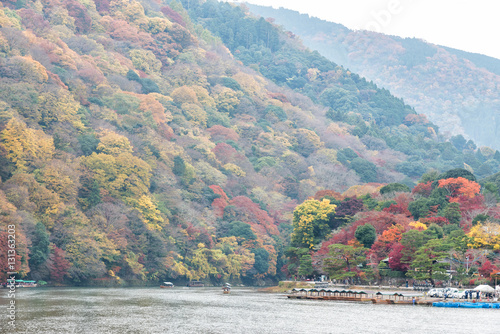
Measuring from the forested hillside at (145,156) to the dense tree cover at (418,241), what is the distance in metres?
20.2

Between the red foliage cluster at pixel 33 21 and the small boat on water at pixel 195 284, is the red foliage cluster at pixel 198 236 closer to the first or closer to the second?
the small boat on water at pixel 195 284

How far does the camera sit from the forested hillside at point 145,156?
87750 mm

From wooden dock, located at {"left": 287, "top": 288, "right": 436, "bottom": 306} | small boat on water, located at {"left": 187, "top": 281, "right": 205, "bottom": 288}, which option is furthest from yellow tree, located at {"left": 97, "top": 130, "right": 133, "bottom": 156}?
wooden dock, located at {"left": 287, "top": 288, "right": 436, "bottom": 306}

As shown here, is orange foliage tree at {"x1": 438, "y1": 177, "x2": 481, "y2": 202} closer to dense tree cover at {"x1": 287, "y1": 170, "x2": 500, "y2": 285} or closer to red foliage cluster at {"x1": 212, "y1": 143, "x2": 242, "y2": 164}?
dense tree cover at {"x1": 287, "y1": 170, "x2": 500, "y2": 285}

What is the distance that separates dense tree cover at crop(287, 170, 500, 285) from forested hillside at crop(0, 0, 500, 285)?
20.2 m

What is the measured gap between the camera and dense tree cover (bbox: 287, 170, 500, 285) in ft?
242

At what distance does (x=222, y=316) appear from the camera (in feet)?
185

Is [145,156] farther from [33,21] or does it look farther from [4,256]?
[4,256]

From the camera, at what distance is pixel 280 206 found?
5556 inches

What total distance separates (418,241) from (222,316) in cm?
2987

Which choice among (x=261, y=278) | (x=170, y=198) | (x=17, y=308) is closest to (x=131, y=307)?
(x=17, y=308)

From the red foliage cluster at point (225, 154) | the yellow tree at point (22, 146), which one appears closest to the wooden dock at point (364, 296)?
the yellow tree at point (22, 146)

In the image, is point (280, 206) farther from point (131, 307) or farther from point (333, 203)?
point (131, 307)

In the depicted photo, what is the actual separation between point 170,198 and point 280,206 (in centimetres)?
3533
